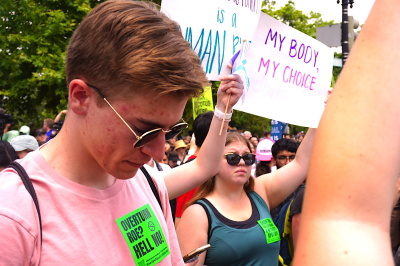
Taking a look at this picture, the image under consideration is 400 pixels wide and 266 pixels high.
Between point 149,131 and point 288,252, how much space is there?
2.98 m

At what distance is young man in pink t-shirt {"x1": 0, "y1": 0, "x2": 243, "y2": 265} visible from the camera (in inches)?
59.9

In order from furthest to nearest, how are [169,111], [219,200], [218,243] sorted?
[219,200] → [218,243] → [169,111]

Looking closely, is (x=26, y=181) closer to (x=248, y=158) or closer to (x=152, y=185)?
(x=152, y=185)

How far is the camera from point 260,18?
4152 mm

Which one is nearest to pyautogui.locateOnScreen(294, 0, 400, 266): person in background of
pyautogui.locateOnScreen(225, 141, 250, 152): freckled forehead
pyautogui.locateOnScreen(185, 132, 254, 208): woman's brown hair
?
pyautogui.locateOnScreen(185, 132, 254, 208): woman's brown hair

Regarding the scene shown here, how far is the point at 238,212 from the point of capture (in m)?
3.76

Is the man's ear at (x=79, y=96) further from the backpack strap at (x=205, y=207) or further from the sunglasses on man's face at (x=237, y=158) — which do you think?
the sunglasses on man's face at (x=237, y=158)

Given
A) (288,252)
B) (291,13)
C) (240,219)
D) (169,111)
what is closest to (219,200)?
(240,219)

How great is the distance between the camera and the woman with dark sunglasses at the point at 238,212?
11.4 ft

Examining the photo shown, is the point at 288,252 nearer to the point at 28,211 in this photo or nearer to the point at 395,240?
the point at 395,240

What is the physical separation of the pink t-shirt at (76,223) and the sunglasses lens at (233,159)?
2174 mm

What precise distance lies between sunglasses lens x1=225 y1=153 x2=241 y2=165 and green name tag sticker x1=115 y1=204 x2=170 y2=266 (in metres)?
2.22

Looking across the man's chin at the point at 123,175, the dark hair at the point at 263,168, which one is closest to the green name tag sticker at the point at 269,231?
the man's chin at the point at 123,175

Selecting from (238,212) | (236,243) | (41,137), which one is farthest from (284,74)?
(41,137)
